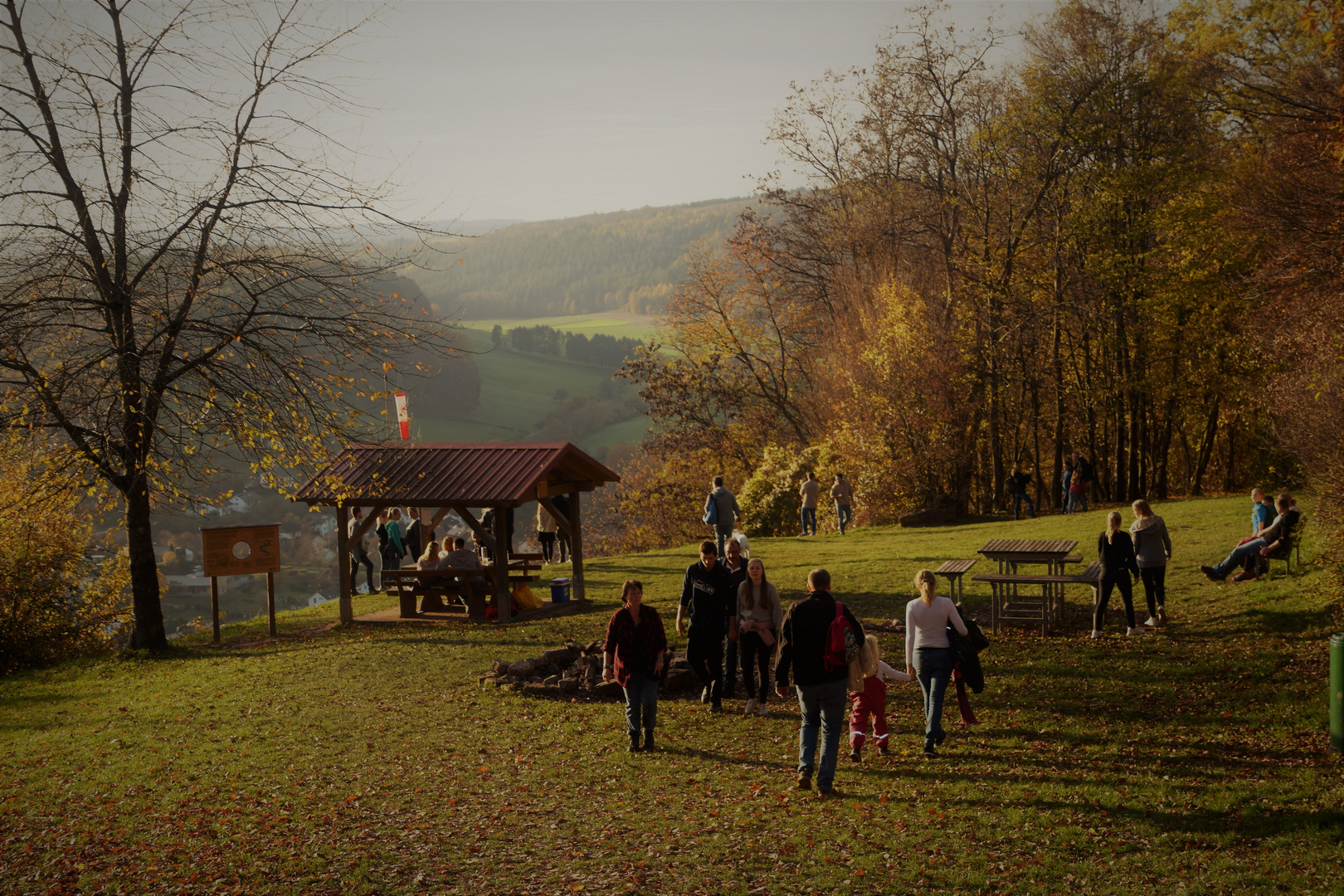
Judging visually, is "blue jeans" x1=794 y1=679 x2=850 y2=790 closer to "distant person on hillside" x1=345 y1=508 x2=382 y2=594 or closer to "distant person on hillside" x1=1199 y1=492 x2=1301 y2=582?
"distant person on hillside" x1=1199 y1=492 x2=1301 y2=582

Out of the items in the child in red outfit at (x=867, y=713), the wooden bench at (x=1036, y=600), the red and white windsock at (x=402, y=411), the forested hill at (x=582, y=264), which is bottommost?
the child in red outfit at (x=867, y=713)

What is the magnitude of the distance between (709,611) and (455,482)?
833cm

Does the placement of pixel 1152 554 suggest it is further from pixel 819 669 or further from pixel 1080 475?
pixel 1080 475

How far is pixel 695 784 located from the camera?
8289mm

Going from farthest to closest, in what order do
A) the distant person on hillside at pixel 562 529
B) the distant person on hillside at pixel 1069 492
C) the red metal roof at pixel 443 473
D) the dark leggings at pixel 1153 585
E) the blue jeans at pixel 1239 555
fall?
the distant person on hillside at pixel 1069 492 → the distant person on hillside at pixel 562 529 → the red metal roof at pixel 443 473 → the blue jeans at pixel 1239 555 → the dark leggings at pixel 1153 585

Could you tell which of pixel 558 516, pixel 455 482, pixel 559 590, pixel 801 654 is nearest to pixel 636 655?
pixel 801 654

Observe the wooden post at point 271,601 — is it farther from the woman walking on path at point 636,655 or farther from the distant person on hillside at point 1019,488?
the distant person on hillside at point 1019,488

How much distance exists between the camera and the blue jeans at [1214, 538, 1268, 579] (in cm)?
1352

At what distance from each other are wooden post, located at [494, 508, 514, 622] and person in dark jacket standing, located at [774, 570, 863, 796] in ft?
33.5

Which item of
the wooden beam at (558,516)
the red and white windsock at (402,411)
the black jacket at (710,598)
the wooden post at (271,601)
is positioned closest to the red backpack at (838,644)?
the black jacket at (710,598)

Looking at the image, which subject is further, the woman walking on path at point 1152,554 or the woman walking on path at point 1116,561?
the woman walking on path at point 1152,554

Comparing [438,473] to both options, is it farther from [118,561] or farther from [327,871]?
[327,871]

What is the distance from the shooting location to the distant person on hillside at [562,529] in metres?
20.2

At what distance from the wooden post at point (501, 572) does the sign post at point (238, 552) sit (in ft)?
12.7
